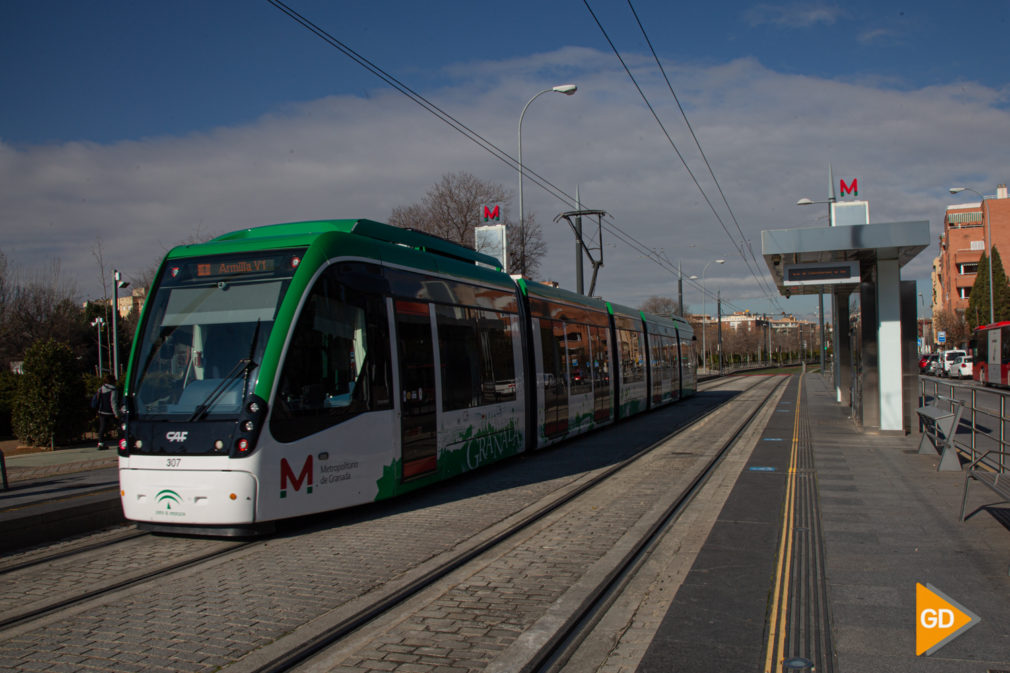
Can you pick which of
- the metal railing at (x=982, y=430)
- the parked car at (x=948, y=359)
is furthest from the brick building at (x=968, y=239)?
the metal railing at (x=982, y=430)

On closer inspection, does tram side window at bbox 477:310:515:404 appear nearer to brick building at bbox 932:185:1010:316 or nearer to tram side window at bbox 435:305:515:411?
tram side window at bbox 435:305:515:411

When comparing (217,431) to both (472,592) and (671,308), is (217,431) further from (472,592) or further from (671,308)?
(671,308)

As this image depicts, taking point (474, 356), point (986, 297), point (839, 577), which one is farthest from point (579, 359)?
point (986, 297)

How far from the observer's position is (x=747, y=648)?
15.1 ft

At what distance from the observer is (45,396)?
1820 centimetres

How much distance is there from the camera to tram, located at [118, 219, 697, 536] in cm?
717

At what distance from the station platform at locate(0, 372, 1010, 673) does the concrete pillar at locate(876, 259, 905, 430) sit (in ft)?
13.9

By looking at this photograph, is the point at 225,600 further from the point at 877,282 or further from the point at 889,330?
the point at 877,282

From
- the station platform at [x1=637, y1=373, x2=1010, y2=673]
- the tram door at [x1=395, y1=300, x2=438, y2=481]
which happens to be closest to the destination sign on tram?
the tram door at [x1=395, y1=300, x2=438, y2=481]

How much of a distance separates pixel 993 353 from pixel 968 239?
167ft

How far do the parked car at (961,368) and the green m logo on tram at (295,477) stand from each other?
174ft

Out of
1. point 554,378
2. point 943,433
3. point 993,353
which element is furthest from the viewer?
point 993,353

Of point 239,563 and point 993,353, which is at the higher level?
point 993,353

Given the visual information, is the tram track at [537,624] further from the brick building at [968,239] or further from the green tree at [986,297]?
the brick building at [968,239]
